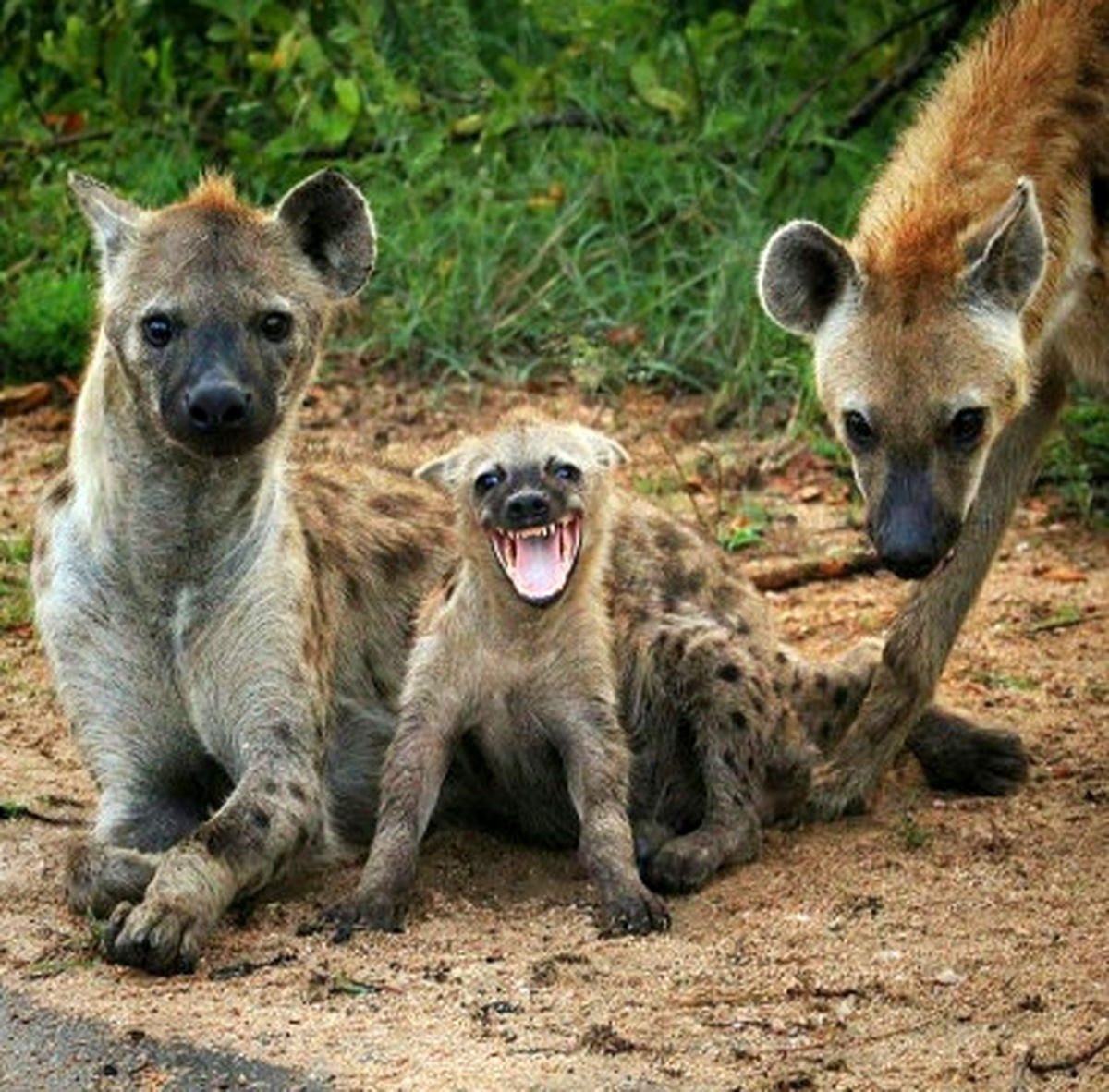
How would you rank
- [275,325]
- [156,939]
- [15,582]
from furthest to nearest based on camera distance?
[15,582] < [275,325] < [156,939]

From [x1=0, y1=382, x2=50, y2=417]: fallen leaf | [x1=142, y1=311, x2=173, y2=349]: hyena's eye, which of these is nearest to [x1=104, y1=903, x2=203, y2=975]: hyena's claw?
[x1=142, y1=311, x2=173, y2=349]: hyena's eye

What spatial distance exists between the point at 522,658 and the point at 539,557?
209 mm

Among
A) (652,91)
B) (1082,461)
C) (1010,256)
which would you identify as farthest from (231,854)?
(652,91)

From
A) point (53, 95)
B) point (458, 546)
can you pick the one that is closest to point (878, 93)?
point (53, 95)

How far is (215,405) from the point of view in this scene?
5066 millimetres

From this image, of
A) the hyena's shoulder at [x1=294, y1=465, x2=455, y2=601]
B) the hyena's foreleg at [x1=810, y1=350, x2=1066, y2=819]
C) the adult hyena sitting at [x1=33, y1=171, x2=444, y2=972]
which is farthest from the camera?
the hyena's foreleg at [x1=810, y1=350, x2=1066, y2=819]

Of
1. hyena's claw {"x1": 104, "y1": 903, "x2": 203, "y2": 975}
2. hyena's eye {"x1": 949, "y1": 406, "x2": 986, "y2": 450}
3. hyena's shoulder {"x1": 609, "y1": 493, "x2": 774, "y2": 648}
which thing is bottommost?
hyena's claw {"x1": 104, "y1": 903, "x2": 203, "y2": 975}

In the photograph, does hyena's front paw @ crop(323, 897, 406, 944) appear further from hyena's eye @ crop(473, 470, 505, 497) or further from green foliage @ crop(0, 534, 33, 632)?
green foliage @ crop(0, 534, 33, 632)

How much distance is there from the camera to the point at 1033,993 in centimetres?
455

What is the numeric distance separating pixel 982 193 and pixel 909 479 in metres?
0.71

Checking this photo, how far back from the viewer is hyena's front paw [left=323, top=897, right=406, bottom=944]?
501 cm

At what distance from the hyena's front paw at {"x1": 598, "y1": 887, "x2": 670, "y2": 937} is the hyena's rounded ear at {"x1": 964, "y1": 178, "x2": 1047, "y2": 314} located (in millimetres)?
1343

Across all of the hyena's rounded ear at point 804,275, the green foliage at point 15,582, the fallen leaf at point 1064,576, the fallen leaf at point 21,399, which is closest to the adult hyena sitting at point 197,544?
the hyena's rounded ear at point 804,275

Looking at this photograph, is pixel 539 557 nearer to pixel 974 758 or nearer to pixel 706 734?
pixel 706 734
